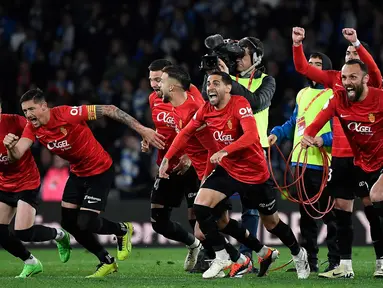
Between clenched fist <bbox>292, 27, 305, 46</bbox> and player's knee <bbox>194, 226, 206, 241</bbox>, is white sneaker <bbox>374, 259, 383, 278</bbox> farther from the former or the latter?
clenched fist <bbox>292, 27, 305, 46</bbox>

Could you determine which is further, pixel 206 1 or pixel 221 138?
pixel 206 1

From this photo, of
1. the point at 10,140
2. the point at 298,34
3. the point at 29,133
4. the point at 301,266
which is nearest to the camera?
the point at 301,266

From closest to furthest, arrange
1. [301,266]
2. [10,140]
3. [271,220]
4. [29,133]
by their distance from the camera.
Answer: [271,220] → [301,266] → [10,140] → [29,133]

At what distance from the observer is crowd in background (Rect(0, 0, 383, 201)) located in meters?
21.0

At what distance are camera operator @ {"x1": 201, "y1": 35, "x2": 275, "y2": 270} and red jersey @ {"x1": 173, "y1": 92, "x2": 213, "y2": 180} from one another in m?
0.20

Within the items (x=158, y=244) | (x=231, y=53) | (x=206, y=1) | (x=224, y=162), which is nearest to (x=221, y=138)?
(x=224, y=162)

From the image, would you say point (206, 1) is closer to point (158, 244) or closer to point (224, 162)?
point (158, 244)

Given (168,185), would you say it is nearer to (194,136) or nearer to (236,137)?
(194,136)

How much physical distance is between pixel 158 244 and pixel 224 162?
6.67 m

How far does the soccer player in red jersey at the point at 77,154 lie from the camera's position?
471 inches

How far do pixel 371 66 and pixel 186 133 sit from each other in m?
2.09

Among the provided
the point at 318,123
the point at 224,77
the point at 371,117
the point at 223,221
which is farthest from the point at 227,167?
the point at 371,117

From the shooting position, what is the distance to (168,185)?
12719mm

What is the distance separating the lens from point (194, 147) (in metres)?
12.1
